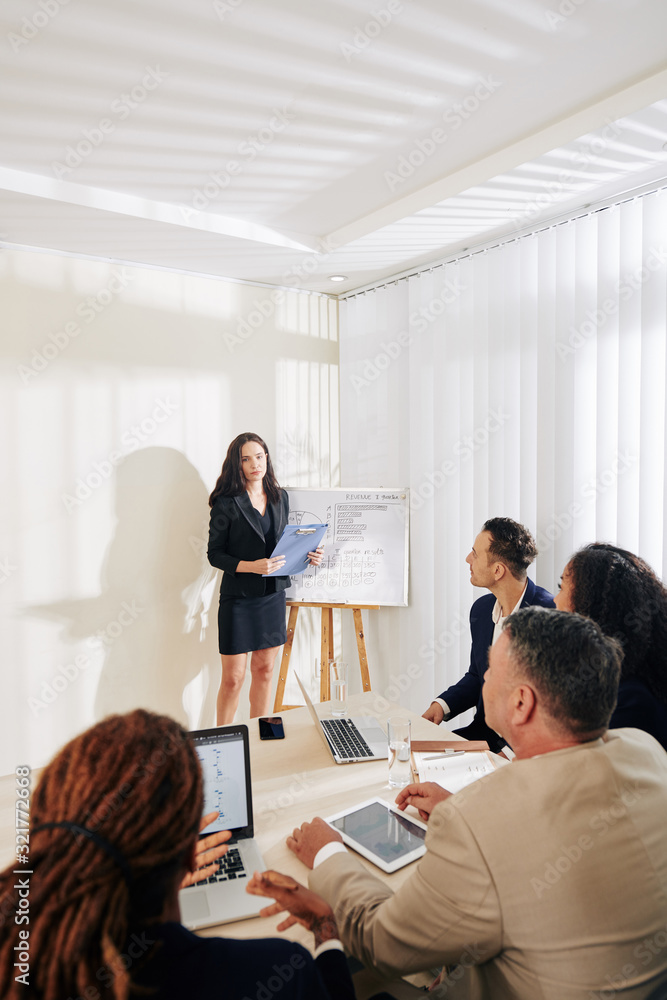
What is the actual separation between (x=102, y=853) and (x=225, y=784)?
0.80 metres

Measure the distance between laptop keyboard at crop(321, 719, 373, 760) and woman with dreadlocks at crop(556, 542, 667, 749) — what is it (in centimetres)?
75

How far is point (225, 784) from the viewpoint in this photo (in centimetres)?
151

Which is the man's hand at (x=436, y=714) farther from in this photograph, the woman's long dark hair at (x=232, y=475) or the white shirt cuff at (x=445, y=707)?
the woman's long dark hair at (x=232, y=475)

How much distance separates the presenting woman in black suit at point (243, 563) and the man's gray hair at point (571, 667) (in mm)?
2269

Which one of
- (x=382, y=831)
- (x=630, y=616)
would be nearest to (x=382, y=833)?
(x=382, y=831)

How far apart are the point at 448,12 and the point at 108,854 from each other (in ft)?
6.87

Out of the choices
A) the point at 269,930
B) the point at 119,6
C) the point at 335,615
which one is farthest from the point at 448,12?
the point at 335,615

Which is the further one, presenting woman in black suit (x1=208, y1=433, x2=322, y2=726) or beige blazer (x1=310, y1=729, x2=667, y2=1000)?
presenting woman in black suit (x1=208, y1=433, x2=322, y2=726)

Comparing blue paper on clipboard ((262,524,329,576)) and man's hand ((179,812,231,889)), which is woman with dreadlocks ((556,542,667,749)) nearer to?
man's hand ((179,812,231,889))

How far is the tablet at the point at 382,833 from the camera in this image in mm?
1447

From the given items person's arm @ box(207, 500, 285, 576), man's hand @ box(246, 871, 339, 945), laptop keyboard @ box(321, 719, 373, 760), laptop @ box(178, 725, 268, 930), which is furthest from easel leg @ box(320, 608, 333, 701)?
man's hand @ box(246, 871, 339, 945)

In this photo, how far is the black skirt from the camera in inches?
138

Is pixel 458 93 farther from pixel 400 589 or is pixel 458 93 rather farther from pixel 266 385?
pixel 400 589

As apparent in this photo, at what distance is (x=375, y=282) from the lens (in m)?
3.97
